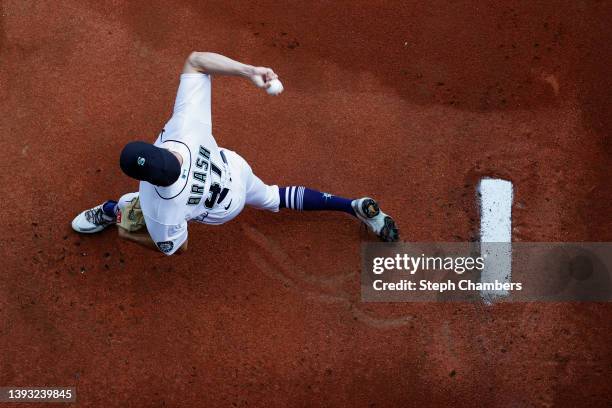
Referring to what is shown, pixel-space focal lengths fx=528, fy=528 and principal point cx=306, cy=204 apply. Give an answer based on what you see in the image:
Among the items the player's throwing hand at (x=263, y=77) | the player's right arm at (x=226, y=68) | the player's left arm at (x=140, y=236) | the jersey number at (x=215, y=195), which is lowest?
the player's left arm at (x=140, y=236)

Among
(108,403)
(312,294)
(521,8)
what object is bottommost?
(108,403)

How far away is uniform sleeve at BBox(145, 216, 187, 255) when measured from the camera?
290cm

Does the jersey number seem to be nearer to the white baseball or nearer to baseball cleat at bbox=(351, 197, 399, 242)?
the white baseball

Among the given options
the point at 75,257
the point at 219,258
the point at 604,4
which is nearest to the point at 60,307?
the point at 75,257

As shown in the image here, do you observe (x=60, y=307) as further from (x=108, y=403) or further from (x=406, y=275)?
(x=406, y=275)

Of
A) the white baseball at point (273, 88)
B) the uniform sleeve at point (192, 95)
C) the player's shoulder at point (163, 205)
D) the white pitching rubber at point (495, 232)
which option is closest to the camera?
the white baseball at point (273, 88)

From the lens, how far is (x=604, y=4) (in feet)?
14.3

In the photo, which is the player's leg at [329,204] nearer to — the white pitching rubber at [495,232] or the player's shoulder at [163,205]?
the white pitching rubber at [495,232]

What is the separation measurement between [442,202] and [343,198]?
0.82 metres

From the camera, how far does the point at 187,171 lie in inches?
109

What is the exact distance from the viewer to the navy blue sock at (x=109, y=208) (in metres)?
3.79

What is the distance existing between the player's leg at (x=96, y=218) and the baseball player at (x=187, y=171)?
12.8 inches

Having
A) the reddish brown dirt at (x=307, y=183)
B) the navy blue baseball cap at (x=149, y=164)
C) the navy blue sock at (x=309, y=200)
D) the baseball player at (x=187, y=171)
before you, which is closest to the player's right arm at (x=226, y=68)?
the baseball player at (x=187, y=171)

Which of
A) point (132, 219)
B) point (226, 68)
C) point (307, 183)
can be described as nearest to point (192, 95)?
point (226, 68)
